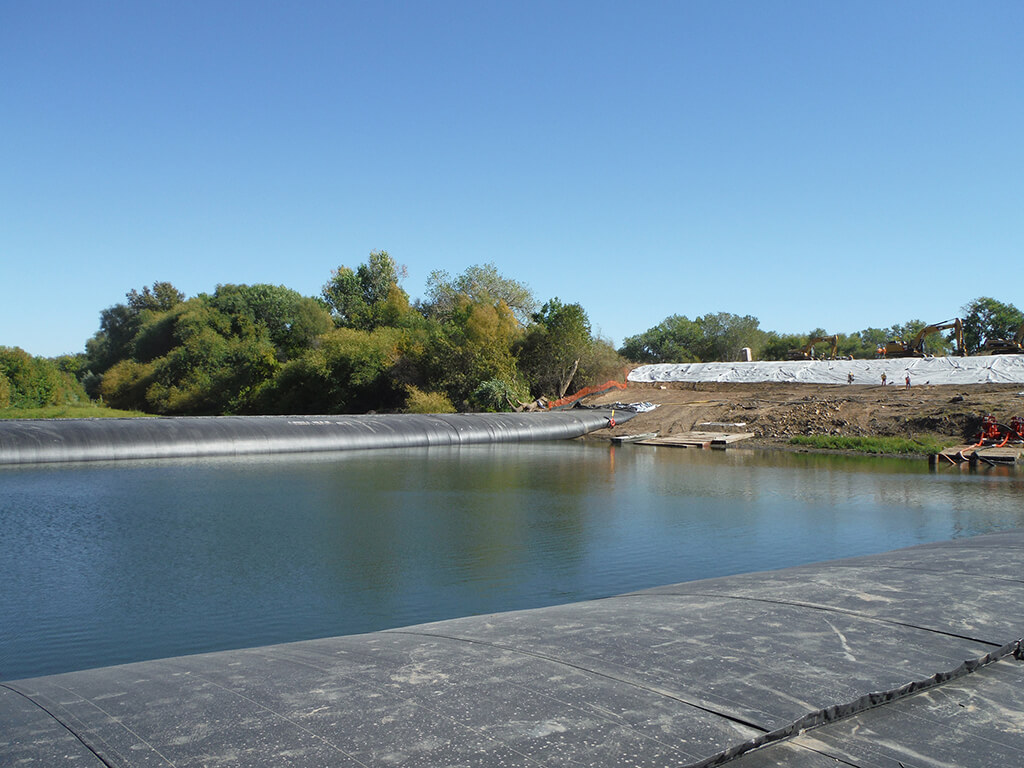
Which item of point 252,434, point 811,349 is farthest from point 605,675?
point 811,349

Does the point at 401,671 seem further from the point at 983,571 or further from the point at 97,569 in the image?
the point at 97,569

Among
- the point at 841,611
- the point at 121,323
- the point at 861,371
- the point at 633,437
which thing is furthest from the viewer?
the point at 121,323

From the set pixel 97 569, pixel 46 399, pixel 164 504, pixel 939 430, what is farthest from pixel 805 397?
pixel 46 399

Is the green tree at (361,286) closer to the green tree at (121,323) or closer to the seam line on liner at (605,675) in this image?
the green tree at (121,323)

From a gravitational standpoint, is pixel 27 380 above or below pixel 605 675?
above

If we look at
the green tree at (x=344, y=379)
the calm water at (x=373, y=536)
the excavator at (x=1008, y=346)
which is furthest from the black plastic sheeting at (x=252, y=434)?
the excavator at (x=1008, y=346)

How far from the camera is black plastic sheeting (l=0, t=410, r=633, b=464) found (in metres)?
16.5

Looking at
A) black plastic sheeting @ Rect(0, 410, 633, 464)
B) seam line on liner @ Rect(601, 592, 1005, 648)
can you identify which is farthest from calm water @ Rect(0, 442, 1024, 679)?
seam line on liner @ Rect(601, 592, 1005, 648)

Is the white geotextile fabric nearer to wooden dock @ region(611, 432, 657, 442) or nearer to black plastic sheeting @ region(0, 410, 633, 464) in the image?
black plastic sheeting @ region(0, 410, 633, 464)

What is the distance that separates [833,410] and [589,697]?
23828mm

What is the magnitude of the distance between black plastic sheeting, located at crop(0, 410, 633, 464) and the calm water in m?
1.23

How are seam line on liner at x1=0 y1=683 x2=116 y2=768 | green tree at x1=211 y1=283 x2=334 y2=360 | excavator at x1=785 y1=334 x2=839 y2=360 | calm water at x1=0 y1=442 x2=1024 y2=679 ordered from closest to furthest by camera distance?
seam line on liner at x1=0 y1=683 x2=116 y2=768
calm water at x1=0 y1=442 x2=1024 y2=679
excavator at x1=785 y1=334 x2=839 y2=360
green tree at x1=211 y1=283 x2=334 y2=360

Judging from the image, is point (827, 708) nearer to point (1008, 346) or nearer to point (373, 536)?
point (373, 536)

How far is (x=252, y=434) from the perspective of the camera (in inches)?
778
